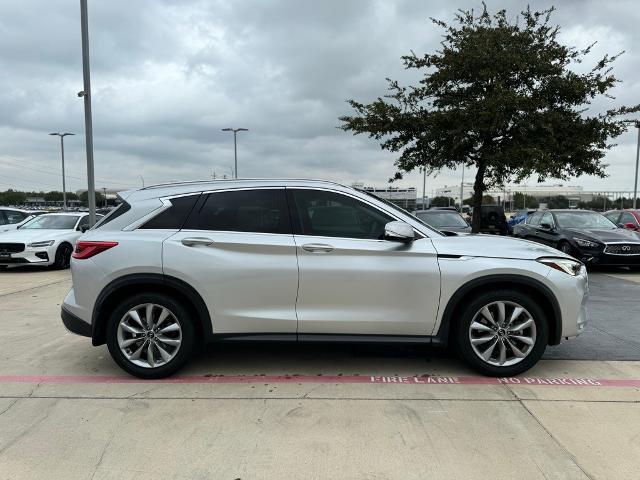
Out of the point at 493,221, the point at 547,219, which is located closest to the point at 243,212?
the point at 547,219

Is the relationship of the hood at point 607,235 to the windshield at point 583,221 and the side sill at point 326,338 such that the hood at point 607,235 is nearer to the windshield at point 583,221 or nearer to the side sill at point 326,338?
the windshield at point 583,221

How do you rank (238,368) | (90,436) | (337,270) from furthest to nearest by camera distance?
(238,368) → (337,270) → (90,436)

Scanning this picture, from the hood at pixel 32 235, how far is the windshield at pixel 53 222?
1.47 ft

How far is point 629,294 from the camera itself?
8.73 meters

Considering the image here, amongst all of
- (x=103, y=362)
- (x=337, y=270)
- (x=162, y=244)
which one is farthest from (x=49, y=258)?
(x=337, y=270)

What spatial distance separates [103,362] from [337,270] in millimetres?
2527

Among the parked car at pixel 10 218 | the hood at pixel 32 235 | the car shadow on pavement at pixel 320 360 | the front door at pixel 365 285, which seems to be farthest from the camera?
the parked car at pixel 10 218

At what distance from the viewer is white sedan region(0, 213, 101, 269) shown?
1184cm

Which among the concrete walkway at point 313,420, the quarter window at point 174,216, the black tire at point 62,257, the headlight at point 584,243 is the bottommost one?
the concrete walkway at point 313,420

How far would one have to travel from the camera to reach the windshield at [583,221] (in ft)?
40.0

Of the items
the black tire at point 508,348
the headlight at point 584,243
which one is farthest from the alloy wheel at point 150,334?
the headlight at point 584,243

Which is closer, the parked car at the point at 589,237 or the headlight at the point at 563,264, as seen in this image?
the headlight at the point at 563,264

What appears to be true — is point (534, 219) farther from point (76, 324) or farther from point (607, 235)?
point (76, 324)

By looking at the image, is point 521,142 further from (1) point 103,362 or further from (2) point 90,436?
(2) point 90,436
